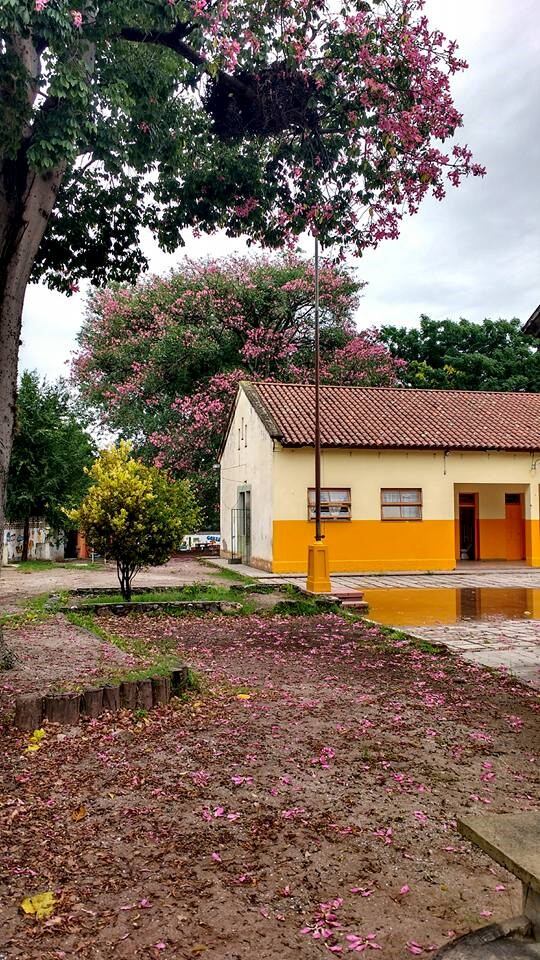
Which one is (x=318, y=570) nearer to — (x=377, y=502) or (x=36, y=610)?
(x=36, y=610)

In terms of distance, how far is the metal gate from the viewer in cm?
2292

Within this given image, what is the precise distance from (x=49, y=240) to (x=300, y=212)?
301 centimetres

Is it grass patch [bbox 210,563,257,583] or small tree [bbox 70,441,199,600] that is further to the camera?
grass patch [bbox 210,563,257,583]

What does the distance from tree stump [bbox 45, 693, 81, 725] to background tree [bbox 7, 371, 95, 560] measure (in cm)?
2017

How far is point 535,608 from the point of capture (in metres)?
12.8

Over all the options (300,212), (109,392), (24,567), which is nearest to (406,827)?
(300,212)

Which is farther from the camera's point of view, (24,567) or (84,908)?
(24,567)

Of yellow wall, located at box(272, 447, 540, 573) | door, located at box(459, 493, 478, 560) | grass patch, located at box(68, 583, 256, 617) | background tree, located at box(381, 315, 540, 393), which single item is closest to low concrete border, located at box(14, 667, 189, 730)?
grass patch, located at box(68, 583, 256, 617)

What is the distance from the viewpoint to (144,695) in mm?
5645

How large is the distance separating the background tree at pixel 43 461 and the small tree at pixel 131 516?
13.5 metres

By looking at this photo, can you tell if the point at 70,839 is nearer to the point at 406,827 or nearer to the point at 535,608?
the point at 406,827

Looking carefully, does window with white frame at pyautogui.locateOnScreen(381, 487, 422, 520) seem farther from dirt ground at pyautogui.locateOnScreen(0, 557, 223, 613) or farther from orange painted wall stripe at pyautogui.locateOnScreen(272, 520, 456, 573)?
dirt ground at pyautogui.locateOnScreen(0, 557, 223, 613)

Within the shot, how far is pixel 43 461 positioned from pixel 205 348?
7.78 m

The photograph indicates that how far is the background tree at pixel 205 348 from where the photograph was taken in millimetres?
28125
